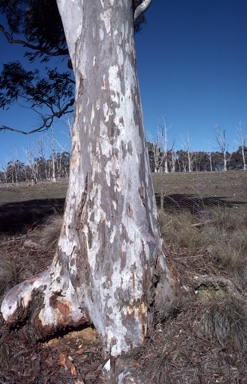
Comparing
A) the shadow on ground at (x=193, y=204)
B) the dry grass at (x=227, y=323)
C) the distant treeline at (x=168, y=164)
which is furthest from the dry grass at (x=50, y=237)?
the distant treeline at (x=168, y=164)

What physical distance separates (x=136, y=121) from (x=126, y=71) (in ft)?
1.31

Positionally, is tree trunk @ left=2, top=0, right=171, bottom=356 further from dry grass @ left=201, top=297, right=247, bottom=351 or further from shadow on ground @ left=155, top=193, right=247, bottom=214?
shadow on ground @ left=155, top=193, right=247, bottom=214

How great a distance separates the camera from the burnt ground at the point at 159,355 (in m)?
1.78

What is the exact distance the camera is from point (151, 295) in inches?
79.7

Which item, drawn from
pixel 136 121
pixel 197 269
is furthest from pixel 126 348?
pixel 136 121

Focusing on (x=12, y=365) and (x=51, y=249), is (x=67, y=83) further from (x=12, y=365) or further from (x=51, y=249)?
(x=12, y=365)

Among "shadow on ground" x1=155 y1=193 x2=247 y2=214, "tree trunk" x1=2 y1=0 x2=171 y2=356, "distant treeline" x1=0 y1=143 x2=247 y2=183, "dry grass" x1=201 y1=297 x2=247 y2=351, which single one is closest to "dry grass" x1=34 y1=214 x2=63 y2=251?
"tree trunk" x1=2 y1=0 x2=171 y2=356

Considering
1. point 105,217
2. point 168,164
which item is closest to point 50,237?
point 105,217

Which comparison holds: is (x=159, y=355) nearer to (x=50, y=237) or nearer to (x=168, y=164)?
(x=50, y=237)

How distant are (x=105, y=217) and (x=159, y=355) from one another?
98 centimetres

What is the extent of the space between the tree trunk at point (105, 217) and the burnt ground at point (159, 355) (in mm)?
122

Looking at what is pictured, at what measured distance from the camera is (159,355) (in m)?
1.87

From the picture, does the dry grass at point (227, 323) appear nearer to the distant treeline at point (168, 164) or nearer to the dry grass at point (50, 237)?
the dry grass at point (50, 237)

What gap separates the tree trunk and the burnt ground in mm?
122
